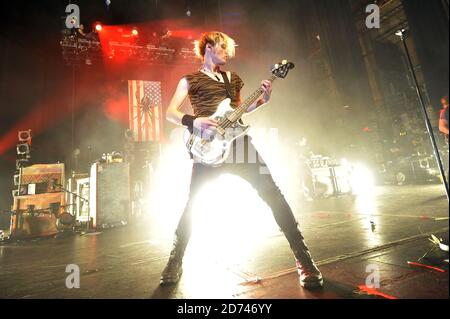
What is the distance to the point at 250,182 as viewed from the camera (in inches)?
79.7

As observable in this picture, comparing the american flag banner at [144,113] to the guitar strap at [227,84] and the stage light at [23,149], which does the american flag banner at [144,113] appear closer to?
the stage light at [23,149]

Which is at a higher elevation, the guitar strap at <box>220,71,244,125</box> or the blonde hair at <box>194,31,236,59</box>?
the blonde hair at <box>194,31,236,59</box>

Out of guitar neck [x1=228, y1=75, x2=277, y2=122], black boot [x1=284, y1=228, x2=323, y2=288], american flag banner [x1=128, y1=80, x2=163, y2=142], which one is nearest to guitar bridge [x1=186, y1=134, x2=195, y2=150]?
guitar neck [x1=228, y1=75, x2=277, y2=122]

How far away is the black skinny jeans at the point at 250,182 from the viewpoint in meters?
1.93

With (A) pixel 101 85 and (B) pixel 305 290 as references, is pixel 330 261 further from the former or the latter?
(A) pixel 101 85

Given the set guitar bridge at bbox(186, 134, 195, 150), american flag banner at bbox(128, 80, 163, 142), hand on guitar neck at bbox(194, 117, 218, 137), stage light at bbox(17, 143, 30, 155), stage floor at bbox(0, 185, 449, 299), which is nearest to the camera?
stage floor at bbox(0, 185, 449, 299)

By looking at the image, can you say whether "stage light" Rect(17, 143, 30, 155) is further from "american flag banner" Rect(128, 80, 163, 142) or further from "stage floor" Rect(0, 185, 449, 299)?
"stage floor" Rect(0, 185, 449, 299)

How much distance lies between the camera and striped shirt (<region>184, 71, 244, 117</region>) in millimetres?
2180

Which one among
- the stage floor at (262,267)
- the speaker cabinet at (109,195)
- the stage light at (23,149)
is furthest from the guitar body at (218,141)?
the stage light at (23,149)

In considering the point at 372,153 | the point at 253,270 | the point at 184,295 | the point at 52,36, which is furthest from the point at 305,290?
the point at 52,36

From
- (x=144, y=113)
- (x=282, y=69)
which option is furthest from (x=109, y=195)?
(x=144, y=113)

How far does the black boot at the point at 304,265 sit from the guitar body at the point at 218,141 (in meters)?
0.83

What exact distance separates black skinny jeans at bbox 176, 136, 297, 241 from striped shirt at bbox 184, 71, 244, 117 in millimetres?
Result: 413
